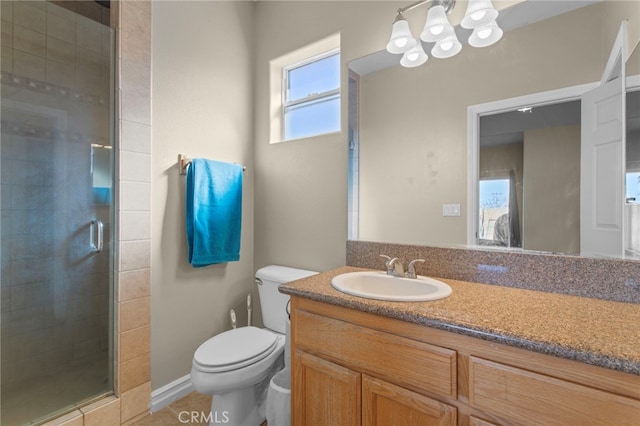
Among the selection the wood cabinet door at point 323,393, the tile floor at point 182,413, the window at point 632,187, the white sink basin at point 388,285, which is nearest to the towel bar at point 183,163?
the white sink basin at point 388,285

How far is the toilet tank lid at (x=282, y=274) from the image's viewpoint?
1783 mm

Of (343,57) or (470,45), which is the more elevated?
(343,57)

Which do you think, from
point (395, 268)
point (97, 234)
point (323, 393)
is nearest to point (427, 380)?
point (323, 393)

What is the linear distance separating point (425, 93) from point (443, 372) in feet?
4.12

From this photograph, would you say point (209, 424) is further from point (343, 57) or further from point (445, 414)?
point (343, 57)

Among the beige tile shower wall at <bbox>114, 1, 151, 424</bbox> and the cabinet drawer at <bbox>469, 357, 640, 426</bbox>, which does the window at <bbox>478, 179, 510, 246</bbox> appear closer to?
the cabinet drawer at <bbox>469, 357, 640, 426</bbox>

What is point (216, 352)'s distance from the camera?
56.2 inches

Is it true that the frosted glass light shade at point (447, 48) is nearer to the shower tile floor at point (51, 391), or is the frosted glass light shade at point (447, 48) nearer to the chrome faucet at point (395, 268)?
the chrome faucet at point (395, 268)

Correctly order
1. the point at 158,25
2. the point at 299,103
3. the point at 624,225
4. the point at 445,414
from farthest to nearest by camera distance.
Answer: the point at 299,103 → the point at 158,25 → the point at 624,225 → the point at 445,414

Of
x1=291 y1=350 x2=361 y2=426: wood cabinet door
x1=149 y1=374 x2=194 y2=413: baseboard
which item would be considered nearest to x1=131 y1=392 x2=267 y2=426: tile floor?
x1=149 y1=374 x2=194 y2=413: baseboard

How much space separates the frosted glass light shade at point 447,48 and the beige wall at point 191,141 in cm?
134

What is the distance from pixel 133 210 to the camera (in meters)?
1.55

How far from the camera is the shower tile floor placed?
1357 millimetres

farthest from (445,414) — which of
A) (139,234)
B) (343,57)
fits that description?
(343,57)
